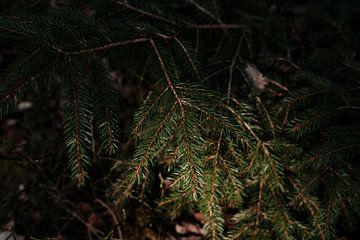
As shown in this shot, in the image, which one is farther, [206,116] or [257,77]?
[257,77]

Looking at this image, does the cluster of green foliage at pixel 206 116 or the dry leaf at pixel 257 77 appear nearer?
the cluster of green foliage at pixel 206 116

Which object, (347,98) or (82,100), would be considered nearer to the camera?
(82,100)

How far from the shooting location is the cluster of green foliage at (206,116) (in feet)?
3.73

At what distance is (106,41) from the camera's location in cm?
129

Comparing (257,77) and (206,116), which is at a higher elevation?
(206,116)

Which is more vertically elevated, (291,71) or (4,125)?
(291,71)

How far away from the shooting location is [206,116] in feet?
3.90

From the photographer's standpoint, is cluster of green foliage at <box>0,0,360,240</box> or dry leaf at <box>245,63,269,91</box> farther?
dry leaf at <box>245,63,269,91</box>

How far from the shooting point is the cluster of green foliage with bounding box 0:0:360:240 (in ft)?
3.73

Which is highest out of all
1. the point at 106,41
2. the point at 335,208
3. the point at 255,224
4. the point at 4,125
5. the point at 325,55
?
the point at 106,41

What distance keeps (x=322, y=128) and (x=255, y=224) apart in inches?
21.2

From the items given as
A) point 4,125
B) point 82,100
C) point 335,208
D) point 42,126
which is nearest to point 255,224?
point 335,208

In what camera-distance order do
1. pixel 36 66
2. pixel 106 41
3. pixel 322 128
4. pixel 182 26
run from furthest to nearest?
pixel 182 26 < pixel 322 128 < pixel 106 41 < pixel 36 66

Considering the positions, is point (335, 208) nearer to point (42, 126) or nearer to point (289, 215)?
point (289, 215)
